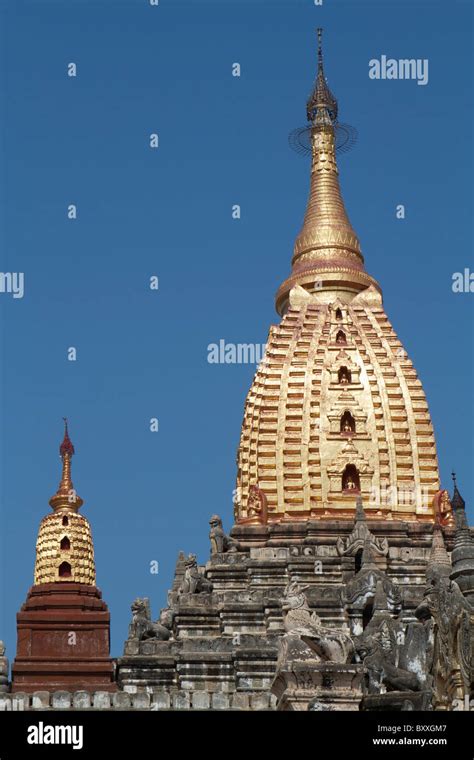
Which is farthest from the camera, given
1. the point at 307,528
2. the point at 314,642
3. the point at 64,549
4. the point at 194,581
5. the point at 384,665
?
the point at 64,549

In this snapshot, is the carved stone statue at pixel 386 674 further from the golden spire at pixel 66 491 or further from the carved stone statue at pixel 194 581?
the golden spire at pixel 66 491

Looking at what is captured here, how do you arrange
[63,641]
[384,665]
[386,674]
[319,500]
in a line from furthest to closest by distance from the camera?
[63,641] → [319,500] → [384,665] → [386,674]

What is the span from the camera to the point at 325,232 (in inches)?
2702

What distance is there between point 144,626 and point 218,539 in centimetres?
650

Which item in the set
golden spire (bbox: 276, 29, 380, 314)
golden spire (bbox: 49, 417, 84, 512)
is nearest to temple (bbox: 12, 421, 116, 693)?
golden spire (bbox: 49, 417, 84, 512)

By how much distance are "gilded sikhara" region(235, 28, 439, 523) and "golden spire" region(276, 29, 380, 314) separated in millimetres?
55

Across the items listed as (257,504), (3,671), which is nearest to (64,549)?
(257,504)

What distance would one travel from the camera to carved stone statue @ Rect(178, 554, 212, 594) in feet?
185

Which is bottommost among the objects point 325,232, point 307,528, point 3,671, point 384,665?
point 384,665

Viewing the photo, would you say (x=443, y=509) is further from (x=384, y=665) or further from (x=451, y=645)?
(x=451, y=645)

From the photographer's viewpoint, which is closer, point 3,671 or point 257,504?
point 3,671

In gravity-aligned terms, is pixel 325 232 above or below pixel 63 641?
above

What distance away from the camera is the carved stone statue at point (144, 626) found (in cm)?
5297
